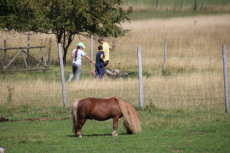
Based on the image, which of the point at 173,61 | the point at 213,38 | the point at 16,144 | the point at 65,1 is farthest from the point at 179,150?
the point at 213,38

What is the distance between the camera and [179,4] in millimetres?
64938

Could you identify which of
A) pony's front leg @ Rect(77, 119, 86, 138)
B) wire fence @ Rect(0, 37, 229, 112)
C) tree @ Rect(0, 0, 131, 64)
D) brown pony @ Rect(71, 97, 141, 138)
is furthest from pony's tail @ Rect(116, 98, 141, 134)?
tree @ Rect(0, 0, 131, 64)

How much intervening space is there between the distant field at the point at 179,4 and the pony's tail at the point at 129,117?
4910 centimetres

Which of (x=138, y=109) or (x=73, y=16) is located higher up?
(x=73, y=16)

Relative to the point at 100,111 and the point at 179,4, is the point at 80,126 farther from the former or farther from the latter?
the point at 179,4

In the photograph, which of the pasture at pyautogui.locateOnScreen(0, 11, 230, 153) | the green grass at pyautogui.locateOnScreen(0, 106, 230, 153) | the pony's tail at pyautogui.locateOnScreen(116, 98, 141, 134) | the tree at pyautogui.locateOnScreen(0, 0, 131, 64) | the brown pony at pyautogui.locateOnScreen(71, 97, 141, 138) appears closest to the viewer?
the green grass at pyautogui.locateOnScreen(0, 106, 230, 153)

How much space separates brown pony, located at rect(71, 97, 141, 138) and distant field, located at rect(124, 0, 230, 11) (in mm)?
49198

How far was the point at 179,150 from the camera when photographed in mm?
8711

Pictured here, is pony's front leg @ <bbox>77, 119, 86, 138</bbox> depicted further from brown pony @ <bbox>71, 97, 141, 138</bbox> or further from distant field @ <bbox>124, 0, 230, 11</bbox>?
distant field @ <bbox>124, 0, 230, 11</bbox>

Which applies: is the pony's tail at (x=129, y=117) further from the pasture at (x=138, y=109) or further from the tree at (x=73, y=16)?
the tree at (x=73, y=16)

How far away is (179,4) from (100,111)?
56.6 meters

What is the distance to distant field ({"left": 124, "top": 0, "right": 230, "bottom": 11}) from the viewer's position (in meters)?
59.8

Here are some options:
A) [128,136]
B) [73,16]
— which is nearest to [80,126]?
[128,136]

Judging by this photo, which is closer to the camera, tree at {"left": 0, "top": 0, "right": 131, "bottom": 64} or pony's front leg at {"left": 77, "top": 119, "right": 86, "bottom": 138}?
pony's front leg at {"left": 77, "top": 119, "right": 86, "bottom": 138}
